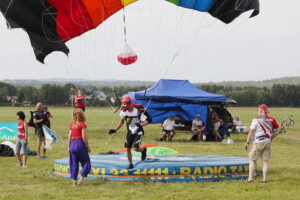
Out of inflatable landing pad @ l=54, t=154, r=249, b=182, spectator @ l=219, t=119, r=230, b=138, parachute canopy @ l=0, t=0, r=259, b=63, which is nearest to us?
inflatable landing pad @ l=54, t=154, r=249, b=182

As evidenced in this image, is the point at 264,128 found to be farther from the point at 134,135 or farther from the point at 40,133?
the point at 40,133

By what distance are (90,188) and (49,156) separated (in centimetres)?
520

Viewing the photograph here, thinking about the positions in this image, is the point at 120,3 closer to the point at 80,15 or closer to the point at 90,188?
the point at 80,15

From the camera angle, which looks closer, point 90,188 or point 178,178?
point 90,188

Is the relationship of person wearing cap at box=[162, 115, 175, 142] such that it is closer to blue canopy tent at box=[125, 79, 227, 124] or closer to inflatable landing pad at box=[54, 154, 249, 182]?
blue canopy tent at box=[125, 79, 227, 124]

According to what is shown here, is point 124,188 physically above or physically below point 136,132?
below

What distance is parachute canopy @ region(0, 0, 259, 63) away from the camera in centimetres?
1031

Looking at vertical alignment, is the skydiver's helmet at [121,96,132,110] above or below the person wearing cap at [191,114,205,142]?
above

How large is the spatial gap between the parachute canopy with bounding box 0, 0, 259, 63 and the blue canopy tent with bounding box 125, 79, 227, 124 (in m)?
8.13

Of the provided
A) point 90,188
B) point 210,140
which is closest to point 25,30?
point 90,188

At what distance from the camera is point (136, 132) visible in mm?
8531

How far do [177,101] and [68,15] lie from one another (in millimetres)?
9088

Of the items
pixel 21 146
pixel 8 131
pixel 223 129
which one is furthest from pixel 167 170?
pixel 223 129

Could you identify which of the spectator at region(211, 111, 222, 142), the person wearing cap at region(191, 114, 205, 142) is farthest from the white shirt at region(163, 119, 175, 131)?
the spectator at region(211, 111, 222, 142)
